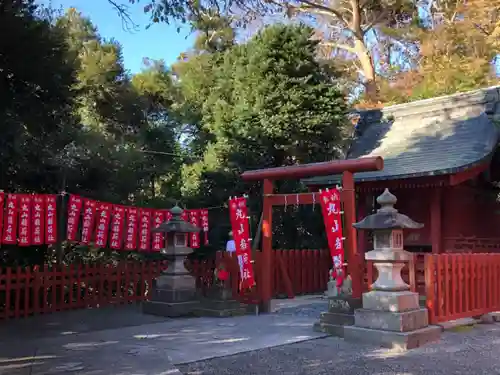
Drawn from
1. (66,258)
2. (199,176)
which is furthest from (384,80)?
(66,258)

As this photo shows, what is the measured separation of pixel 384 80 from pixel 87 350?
932 inches

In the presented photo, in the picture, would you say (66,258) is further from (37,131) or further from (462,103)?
(462,103)


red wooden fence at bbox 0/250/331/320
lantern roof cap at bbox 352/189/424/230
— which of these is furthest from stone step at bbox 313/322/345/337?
red wooden fence at bbox 0/250/331/320

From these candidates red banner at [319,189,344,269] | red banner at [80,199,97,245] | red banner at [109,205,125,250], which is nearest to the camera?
red banner at [319,189,344,269]

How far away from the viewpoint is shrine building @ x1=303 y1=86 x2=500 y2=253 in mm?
13023

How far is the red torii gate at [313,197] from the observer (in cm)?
933

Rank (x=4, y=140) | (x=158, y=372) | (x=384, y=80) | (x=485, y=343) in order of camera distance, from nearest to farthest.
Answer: (x=158, y=372), (x=485, y=343), (x=4, y=140), (x=384, y=80)

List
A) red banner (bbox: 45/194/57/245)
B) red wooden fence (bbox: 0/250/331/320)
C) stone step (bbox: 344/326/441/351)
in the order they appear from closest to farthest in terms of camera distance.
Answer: stone step (bbox: 344/326/441/351) → red wooden fence (bbox: 0/250/331/320) → red banner (bbox: 45/194/57/245)

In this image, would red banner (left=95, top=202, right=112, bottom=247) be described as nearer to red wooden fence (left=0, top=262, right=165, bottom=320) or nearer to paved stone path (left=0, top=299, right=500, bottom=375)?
red wooden fence (left=0, top=262, right=165, bottom=320)

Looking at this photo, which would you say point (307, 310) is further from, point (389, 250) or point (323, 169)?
point (389, 250)

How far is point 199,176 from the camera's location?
1769cm

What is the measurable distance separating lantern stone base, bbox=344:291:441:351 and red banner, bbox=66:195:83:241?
6576mm

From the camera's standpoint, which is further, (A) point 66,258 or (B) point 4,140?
(A) point 66,258

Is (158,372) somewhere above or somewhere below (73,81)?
below
